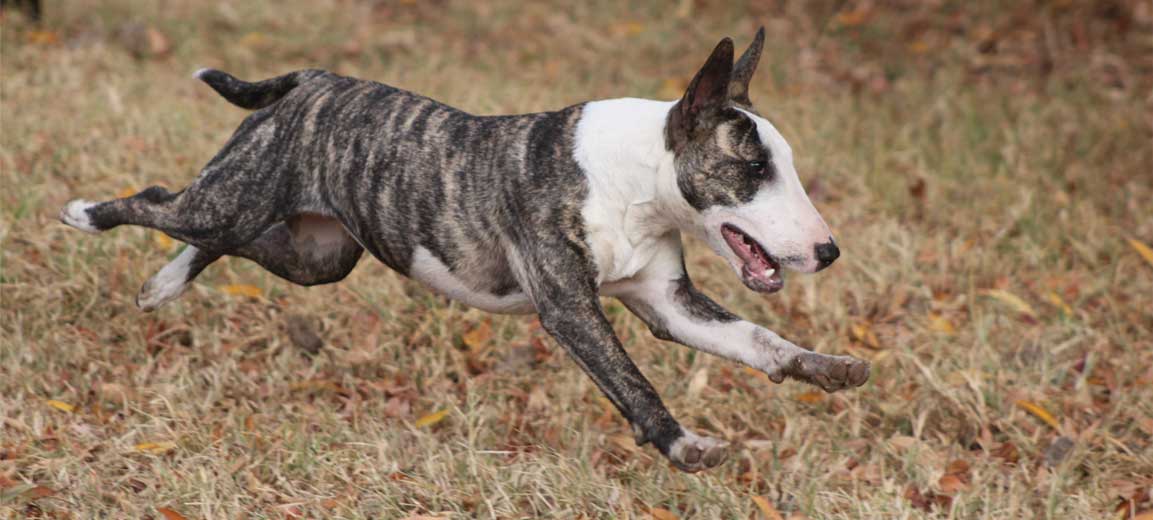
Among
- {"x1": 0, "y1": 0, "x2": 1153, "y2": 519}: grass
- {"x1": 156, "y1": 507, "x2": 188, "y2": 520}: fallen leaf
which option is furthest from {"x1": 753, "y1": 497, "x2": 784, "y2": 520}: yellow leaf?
{"x1": 156, "y1": 507, "x2": 188, "y2": 520}: fallen leaf

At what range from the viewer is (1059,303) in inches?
251

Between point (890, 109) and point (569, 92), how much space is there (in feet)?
7.20

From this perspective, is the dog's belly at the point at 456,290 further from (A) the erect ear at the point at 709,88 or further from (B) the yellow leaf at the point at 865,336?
(B) the yellow leaf at the point at 865,336

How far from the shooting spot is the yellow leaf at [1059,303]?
6289mm

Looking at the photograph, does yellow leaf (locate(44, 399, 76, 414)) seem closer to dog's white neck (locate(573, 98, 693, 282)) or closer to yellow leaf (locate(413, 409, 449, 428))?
yellow leaf (locate(413, 409, 449, 428))

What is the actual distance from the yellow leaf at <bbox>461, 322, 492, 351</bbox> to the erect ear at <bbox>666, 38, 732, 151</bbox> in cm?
195

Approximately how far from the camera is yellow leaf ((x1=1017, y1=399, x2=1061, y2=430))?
5.32 meters

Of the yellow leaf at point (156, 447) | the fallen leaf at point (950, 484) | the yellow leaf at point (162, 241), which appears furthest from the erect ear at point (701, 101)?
the yellow leaf at point (162, 241)

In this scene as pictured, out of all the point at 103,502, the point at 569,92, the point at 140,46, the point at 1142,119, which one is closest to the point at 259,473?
the point at 103,502

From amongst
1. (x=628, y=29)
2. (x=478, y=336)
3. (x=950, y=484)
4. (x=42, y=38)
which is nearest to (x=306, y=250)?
(x=478, y=336)

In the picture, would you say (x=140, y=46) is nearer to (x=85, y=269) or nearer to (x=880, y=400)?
(x=85, y=269)

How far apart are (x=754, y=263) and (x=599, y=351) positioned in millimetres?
567

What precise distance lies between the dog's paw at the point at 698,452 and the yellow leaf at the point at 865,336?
2.15m

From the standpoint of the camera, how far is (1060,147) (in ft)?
27.3
